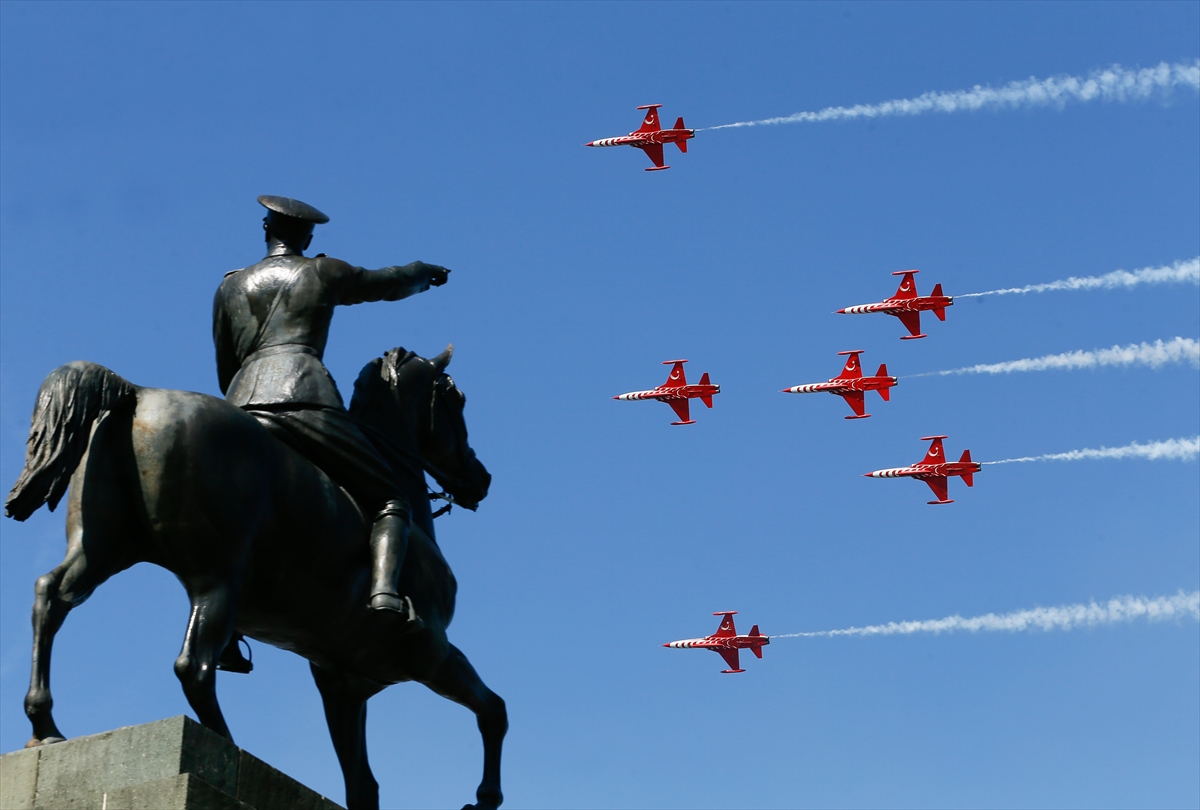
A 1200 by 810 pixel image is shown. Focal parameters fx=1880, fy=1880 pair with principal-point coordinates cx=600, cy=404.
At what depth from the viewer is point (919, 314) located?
110500 mm

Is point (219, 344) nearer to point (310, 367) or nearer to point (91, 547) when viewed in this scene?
point (310, 367)

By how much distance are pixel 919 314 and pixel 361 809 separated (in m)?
97.7

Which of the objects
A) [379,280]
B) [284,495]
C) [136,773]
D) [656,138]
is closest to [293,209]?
[379,280]

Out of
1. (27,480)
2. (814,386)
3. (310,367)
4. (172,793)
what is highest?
(814,386)

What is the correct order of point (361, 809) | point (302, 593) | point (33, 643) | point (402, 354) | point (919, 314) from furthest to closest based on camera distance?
point (919, 314)
point (402, 354)
point (361, 809)
point (302, 593)
point (33, 643)

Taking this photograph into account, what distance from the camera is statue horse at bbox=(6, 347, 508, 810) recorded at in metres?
13.1

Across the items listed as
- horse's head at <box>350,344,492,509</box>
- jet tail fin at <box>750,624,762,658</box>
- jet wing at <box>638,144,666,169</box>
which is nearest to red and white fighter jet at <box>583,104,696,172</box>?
jet wing at <box>638,144,666,169</box>

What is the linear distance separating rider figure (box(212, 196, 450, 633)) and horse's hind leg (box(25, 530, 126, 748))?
2.00 meters

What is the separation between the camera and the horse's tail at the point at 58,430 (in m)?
13.0

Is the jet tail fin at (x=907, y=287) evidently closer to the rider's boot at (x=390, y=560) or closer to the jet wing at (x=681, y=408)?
the jet wing at (x=681, y=408)

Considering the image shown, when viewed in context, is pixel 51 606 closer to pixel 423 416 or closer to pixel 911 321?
pixel 423 416

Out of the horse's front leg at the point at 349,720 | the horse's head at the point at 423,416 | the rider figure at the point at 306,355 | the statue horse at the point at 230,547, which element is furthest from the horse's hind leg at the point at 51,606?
the horse's head at the point at 423,416

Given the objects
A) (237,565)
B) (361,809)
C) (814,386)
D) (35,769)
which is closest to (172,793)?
(35,769)

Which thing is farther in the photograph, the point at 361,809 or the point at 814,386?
the point at 814,386
